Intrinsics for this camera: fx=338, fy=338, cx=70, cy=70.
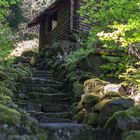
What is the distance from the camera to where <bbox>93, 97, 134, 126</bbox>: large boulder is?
7.11 meters

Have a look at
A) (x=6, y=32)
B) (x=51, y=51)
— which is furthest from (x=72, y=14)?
(x=6, y=32)

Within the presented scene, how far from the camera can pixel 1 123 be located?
5637 mm

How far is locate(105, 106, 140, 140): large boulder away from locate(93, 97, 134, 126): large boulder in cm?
59

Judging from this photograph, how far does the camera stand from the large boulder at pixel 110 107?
23.3ft

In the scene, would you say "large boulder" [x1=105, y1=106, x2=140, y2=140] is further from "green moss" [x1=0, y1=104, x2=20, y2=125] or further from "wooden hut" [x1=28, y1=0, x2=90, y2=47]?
"wooden hut" [x1=28, y1=0, x2=90, y2=47]

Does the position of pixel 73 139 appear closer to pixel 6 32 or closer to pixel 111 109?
pixel 111 109

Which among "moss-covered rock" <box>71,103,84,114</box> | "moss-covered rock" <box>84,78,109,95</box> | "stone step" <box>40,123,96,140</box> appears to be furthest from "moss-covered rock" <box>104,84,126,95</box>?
"stone step" <box>40,123,96,140</box>

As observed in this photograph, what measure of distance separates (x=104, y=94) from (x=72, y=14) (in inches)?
487

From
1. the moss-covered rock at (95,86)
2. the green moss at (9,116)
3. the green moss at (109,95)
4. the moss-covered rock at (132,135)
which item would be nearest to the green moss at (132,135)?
the moss-covered rock at (132,135)

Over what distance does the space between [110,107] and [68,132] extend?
3.84 ft

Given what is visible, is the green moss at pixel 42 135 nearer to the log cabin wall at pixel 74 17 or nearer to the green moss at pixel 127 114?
the green moss at pixel 127 114

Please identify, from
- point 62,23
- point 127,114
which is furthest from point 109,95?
point 62,23

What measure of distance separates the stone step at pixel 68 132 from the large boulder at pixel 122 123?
46 centimetres

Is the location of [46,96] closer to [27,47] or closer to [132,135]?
[132,135]
